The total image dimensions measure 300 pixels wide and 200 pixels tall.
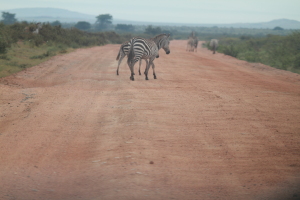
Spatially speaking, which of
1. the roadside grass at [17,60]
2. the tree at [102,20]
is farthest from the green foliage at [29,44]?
the tree at [102,20]

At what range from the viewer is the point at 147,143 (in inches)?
252

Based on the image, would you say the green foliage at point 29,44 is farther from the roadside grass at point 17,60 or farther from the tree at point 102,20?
the tree at point 102,20

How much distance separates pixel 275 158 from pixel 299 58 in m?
17.0

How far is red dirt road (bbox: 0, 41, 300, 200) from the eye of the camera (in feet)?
16.3

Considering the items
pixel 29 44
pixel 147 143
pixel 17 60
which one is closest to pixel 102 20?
pixel 29 44

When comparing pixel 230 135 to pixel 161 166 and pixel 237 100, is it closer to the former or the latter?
pixel 161 166

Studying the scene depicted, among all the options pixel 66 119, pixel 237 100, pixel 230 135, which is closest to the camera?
pixel 230 135

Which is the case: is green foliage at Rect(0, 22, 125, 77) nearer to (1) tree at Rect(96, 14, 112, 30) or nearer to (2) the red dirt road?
(2) the red dirt road

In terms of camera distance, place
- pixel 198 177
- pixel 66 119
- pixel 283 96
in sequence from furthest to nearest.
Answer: pixel 283 96
pixel 66 119
pixel 198 177

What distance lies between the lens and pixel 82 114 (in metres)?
8.26

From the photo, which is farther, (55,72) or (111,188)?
(55,72)

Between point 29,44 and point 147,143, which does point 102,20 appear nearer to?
point 29,44

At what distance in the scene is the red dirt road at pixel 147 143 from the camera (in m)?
4.96

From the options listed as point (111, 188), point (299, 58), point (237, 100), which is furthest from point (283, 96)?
point (299, 58)
